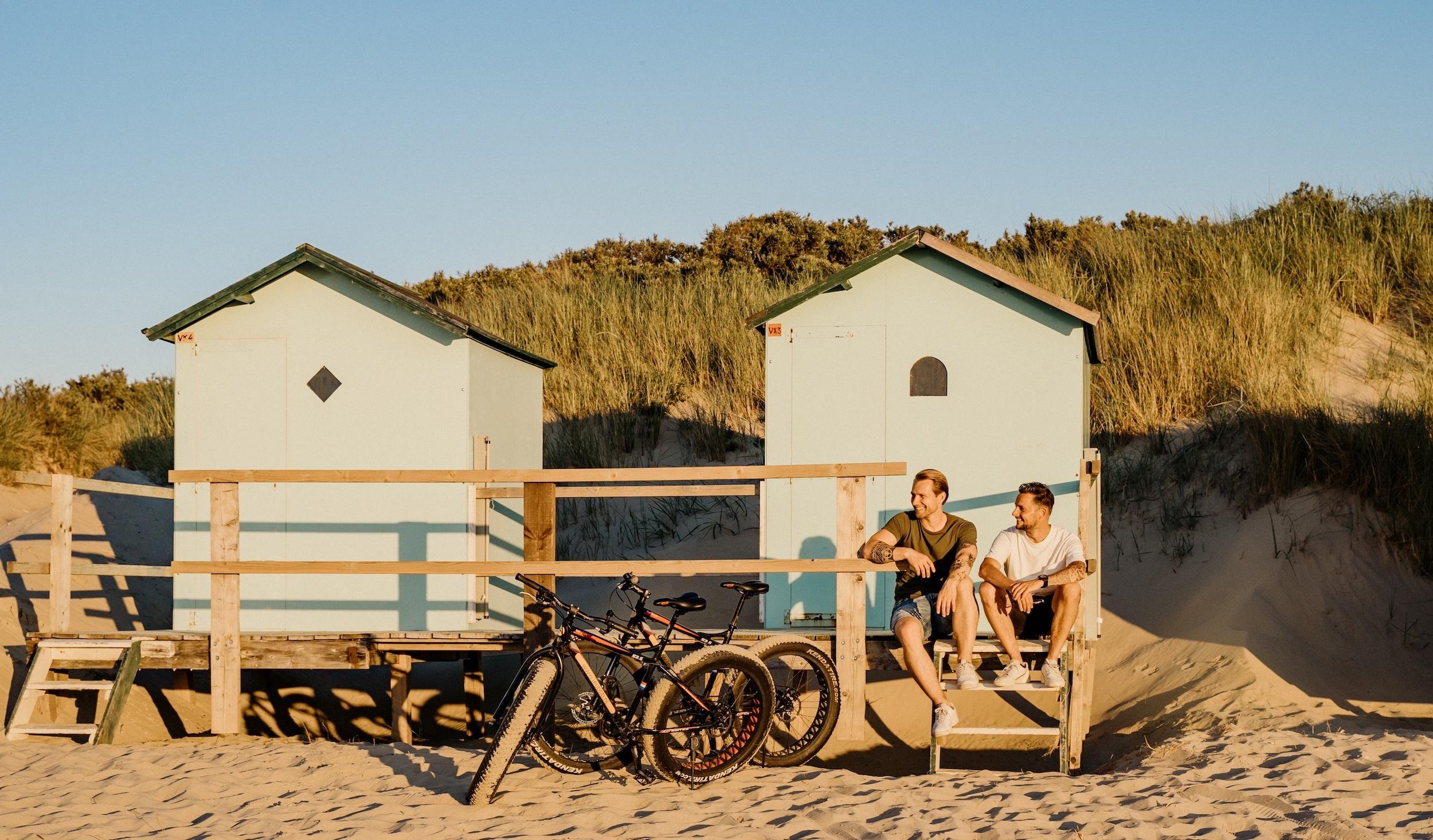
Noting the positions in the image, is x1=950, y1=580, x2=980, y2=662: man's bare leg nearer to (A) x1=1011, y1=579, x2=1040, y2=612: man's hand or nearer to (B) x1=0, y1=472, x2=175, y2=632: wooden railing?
(A) x1=1011, y1=579, x2=1040, y2=612: man's hand

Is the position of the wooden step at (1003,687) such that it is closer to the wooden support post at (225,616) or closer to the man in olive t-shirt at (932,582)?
the man in olive t-shirt at (932,582)

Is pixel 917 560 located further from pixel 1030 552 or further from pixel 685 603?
pixel 685 603

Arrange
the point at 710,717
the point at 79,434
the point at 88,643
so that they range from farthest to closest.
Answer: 1. the point at 79,434
2. the point at 88,643
3. the point at 710,717

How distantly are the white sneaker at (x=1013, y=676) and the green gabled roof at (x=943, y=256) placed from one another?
2760 millimetres

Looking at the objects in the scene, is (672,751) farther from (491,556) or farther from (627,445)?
(627,445)

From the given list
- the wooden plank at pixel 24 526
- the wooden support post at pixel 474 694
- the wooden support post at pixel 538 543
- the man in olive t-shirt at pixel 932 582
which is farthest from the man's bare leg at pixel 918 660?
the wooden plank at pixel 24 526

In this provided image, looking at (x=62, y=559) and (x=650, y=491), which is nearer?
(x=62, y=559)

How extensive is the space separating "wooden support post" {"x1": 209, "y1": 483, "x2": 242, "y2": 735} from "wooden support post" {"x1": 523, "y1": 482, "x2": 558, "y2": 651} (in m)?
1.94

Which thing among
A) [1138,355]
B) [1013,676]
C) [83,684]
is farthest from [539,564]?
[1138,355]

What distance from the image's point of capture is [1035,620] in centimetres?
826

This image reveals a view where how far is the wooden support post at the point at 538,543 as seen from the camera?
28.3 feet

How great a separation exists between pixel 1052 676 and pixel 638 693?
2522 mm

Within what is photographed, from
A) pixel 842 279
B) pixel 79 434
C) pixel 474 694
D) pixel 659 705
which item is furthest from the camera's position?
pixel 79 434

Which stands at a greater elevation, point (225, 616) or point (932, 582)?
point (932, 582)
